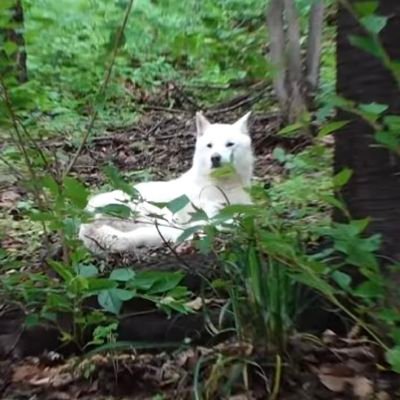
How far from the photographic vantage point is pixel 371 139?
354cm

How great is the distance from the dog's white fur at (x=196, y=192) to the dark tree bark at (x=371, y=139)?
2.43 meters

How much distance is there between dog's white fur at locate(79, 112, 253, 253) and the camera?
6.07 m

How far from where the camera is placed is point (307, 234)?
4.46m

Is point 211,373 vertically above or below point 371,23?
below

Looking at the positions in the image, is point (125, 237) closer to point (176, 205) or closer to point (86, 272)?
point (86, 272)

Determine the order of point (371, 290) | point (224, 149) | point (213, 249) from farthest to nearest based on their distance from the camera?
point (224, 149), point (213, 249), point (371, 290)

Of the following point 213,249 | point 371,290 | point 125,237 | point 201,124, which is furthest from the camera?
point 201,124

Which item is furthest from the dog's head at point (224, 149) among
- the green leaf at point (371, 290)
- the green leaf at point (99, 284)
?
the green leaf at point (371, 290)

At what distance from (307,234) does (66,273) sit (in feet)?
5.01

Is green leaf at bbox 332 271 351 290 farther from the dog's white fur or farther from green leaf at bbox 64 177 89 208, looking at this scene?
the dog's white fur

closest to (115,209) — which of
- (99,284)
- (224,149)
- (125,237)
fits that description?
(99,284)

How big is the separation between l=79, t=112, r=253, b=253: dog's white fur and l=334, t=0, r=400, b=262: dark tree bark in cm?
243

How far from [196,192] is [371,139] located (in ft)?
11.4

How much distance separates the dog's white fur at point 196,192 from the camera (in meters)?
6.07
